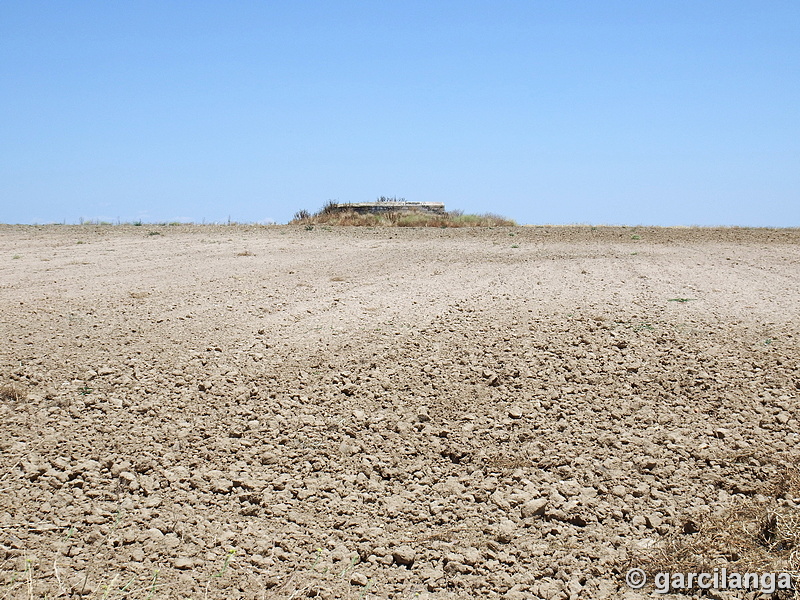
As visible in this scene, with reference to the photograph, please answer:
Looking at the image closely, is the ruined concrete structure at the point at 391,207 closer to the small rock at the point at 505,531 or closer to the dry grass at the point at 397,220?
the dry grass at the point at 397,220

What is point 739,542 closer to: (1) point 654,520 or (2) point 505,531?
(1) point 654,520

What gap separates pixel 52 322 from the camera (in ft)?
16.6

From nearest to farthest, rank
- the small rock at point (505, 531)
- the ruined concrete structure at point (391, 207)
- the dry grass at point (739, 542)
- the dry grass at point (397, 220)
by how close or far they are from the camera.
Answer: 1. the dry grass at point (739, 542)
2. the small rock at point (505, 531)
3. the dry grass at point (397, 220)
4. the ruined concrete structure at point (391, 207)

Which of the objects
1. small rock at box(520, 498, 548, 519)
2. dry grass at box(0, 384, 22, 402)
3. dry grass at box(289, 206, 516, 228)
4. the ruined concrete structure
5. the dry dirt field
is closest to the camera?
the dry dirt field

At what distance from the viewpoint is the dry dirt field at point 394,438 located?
8.95ft

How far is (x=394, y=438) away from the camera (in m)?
3.56

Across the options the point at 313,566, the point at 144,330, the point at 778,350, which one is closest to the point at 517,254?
the point at 778,350

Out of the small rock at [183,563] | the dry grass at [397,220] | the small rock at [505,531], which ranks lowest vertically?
the small rock at [183,563]

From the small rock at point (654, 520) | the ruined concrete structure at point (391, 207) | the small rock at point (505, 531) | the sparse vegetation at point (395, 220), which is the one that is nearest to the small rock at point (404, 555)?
the small rock at point (505, 531)

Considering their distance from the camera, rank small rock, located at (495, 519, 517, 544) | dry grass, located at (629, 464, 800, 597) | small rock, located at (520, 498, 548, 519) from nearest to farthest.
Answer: dry grass, located at (629, 464, 800, 597), small rock, located at (495, 519, 517, 544), small rock, located at (520, 498, 548, 519)

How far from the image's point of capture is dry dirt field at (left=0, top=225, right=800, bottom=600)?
2729mm

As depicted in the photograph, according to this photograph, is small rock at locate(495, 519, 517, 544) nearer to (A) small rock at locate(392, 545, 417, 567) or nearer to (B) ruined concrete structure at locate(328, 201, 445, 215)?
(A) small rock at locate(392, 545, 417, 567)

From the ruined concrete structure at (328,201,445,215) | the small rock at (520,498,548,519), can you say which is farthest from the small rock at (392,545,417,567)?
the ruined concrete structure at (328,201,445,215)

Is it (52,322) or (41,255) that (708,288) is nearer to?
(52,322)
